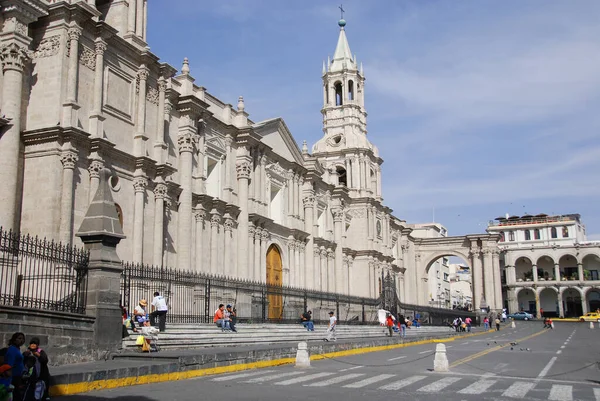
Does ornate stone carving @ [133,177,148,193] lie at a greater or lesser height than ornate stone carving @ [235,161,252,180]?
lesser

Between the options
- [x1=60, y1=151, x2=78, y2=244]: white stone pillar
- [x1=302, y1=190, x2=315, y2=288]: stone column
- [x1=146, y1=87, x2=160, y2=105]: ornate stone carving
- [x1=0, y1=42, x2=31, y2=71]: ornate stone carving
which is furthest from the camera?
[x1=302, y1=190, x2=315, y2=288]: stone column

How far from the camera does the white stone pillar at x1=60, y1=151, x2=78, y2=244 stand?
21.4 metres

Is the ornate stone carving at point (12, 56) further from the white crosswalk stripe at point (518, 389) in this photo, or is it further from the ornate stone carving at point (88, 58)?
the white crosswalk stripe at point (518, 389)

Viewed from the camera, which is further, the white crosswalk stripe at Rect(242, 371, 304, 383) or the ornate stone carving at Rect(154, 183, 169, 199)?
the ornate stone carving at Rect(154, 183, 169, 199)

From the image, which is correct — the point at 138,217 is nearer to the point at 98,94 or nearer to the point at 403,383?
the point at 98,94

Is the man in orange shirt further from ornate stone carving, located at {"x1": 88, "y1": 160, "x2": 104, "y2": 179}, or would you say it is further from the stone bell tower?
the stone bell tower

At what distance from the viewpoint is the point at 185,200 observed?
29688mm

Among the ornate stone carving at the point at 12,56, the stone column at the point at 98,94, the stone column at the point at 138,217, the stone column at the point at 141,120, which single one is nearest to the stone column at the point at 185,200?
the stone column at the point at 138,217

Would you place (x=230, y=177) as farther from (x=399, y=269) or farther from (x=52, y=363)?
(x=399, y=269)

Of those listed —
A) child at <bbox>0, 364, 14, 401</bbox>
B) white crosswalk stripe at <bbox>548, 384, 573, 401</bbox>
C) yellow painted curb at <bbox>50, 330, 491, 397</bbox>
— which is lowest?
white crosswalk stripe at <bbox>548, 384, 573, 401</bbox>

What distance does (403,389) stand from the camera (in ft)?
41.2

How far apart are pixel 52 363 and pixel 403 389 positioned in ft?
24.4

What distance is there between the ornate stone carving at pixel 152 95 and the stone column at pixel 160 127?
0.13 m

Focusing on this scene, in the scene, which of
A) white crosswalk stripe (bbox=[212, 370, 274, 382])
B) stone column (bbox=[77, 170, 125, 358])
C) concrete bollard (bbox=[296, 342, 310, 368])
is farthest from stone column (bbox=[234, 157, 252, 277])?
stone column (bbox=[77, 170, 125, 358])
